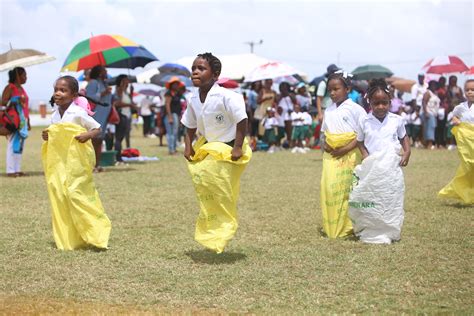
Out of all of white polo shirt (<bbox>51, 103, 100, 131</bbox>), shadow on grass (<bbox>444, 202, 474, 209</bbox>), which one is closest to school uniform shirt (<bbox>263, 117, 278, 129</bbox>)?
shadow on grass (<bbox>444, 202, 474, 209</bbox>)

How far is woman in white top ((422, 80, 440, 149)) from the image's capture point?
19.7m

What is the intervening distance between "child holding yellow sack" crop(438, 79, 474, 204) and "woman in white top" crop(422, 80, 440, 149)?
1101 centimetres

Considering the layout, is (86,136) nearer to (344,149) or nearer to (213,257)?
(213,257)

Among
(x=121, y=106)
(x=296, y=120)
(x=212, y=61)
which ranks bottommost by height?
(x=296, y=120)

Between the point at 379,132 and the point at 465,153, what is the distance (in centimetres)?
243

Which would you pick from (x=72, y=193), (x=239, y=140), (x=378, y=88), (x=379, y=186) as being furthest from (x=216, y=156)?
(x=378, y=88)

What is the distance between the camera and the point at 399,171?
6676 mm

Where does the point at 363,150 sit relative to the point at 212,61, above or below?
below

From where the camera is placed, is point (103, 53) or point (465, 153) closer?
point (465, 153)

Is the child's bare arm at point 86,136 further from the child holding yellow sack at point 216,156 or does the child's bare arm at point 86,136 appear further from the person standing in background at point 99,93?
the person standing in background at point 99,93

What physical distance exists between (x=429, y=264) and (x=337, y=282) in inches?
39.2

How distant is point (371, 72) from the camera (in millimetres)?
26234

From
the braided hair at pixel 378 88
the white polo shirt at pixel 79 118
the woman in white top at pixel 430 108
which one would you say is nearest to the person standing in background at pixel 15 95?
the white polo shirt at pixel 79 118

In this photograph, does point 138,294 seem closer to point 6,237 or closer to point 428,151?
point 6,237
